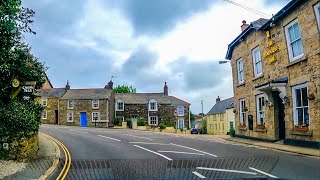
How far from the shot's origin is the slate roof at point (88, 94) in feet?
209

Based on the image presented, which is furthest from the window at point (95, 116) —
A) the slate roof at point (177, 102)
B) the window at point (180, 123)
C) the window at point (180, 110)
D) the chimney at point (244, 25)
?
the chimney at point (244, 25)

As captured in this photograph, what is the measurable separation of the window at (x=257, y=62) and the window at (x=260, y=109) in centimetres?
147

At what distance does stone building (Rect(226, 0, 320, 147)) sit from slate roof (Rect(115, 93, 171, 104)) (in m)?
40.1

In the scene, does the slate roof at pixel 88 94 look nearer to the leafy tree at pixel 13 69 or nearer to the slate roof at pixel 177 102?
the slate roof at pixel 177 102

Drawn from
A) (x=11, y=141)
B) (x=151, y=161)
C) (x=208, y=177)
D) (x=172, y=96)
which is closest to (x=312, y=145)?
(x=151, y=161)

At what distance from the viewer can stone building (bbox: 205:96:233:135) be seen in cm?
5862

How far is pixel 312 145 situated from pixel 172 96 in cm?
5385

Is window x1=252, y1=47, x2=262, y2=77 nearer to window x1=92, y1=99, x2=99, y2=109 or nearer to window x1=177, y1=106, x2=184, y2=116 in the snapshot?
window x1=92, y1=99, x2=99, y2=109

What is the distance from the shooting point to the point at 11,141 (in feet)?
47.0

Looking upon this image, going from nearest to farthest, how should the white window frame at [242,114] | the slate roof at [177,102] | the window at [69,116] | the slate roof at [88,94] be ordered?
the white window frame at [242,114], the window at [69,116], the slate roof at [88,94], the slate roof at [177,102]

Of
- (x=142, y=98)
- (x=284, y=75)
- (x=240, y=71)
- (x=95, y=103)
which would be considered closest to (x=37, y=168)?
(x=284, y=75)

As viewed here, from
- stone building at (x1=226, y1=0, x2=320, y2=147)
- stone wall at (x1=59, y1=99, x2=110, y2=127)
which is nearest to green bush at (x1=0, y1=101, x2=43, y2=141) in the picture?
stone building at (x1=226, y1=0, x2=320, y2=147)

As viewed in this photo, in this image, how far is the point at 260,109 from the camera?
24.5 metres

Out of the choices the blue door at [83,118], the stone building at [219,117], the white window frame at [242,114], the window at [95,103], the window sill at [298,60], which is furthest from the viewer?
the window at [95,103]
